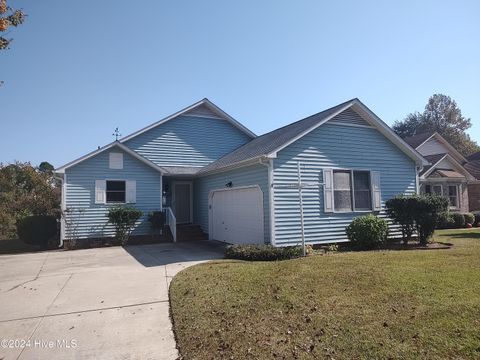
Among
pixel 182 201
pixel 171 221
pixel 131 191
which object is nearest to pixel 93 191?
pixel 131 191

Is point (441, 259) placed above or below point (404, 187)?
below

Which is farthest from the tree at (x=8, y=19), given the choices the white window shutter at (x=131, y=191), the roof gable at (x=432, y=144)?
the roof gable at (x=432, y=144)

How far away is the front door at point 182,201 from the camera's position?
62.6ft

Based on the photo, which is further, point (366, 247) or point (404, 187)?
point (404, 187)

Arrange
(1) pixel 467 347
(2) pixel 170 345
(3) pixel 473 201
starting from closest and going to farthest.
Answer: (1) pixel 467 347 < (2) pixel 170 345 < (3) pixel 473 201

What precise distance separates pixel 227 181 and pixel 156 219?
443cm

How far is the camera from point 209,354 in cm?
430

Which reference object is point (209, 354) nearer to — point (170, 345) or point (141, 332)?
point (170, 345)

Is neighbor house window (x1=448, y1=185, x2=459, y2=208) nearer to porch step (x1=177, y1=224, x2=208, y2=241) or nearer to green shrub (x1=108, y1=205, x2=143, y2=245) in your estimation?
porch step (x1=177, y1=224, x2=208, y2=241)

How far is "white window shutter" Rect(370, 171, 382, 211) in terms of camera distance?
44.4 ft

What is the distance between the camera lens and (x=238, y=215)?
45.7ft

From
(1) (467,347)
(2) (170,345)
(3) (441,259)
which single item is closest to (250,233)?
(3) (441,259)

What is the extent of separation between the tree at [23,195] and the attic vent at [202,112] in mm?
8559

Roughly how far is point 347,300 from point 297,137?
23.2 feet
